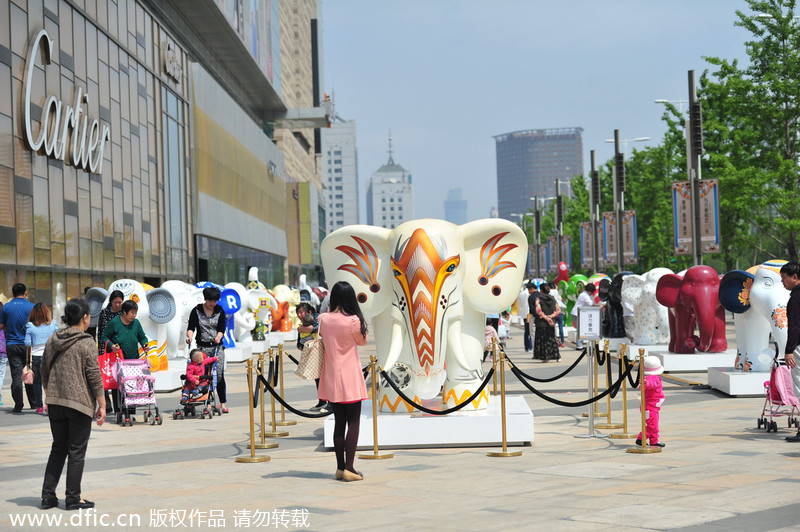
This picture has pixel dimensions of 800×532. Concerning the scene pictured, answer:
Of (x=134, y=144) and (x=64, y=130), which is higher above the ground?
(x=134, y=144)

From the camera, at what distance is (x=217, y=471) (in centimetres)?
1045

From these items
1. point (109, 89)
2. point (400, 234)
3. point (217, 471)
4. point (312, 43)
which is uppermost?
point (312, 43)

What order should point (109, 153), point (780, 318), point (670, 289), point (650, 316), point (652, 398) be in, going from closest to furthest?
point (652, 398), point (780, 318), point (670, 289), point (650, 316), point (109, 153)

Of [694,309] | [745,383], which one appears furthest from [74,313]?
[694,309]

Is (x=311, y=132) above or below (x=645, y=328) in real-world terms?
above

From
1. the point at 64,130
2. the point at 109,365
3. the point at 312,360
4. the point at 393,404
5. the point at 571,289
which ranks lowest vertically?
the point at 393,404

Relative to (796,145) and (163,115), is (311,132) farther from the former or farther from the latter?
(796,145)

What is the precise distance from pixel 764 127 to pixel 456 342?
27.0 m

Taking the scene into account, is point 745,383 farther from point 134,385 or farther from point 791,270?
point 134,385

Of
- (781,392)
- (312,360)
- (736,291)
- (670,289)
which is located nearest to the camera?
(312,360)

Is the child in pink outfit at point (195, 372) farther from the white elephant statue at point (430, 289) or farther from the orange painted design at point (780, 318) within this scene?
the orange painted design at point (780, 318)

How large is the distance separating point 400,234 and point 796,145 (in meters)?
27.7

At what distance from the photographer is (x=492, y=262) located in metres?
12.7

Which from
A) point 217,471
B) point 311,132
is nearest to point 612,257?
point 217,471
